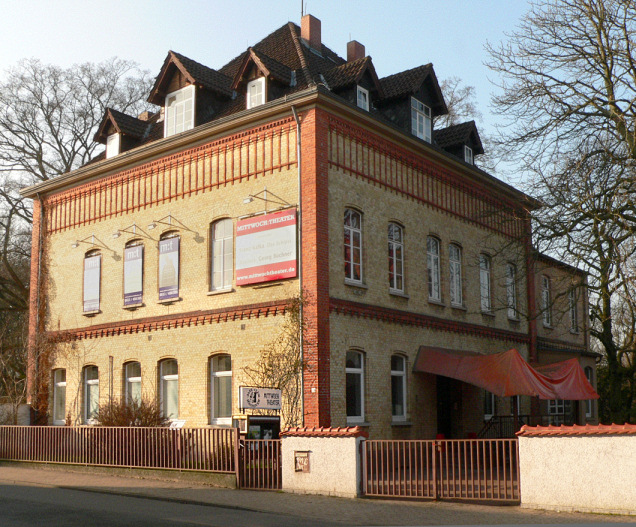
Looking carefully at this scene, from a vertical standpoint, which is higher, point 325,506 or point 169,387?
point 169,387

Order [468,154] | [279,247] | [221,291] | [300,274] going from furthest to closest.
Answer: [468,154] → [221,291] → [279,247] → [300,274]

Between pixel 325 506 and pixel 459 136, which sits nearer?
pixel 325 506

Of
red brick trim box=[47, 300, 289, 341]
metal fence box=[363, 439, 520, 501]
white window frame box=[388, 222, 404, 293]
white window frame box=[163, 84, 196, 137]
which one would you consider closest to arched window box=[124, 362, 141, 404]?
red brick trim box=[47, 300, 289, 341]

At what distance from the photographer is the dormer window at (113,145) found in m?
25.5

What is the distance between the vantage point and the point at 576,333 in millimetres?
34344

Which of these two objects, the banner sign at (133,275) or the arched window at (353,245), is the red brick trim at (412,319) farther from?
the banner sign at (133,275)

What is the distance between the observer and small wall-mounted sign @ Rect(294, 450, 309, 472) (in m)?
14.8

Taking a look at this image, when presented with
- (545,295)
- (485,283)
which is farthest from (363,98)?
(545,295)

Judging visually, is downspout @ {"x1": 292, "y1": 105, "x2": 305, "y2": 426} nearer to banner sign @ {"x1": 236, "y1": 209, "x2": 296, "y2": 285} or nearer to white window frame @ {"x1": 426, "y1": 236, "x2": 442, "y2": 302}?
banner sign @ {"x1": 236, "y1": 209, "x2": 296, "y2": 285}

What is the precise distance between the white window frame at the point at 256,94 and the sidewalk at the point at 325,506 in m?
10.3

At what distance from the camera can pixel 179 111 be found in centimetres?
2344

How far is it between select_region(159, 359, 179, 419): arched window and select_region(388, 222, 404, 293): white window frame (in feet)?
21.1

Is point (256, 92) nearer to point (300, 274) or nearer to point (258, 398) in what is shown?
point (300, 274)

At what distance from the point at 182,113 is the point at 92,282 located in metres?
6.04
